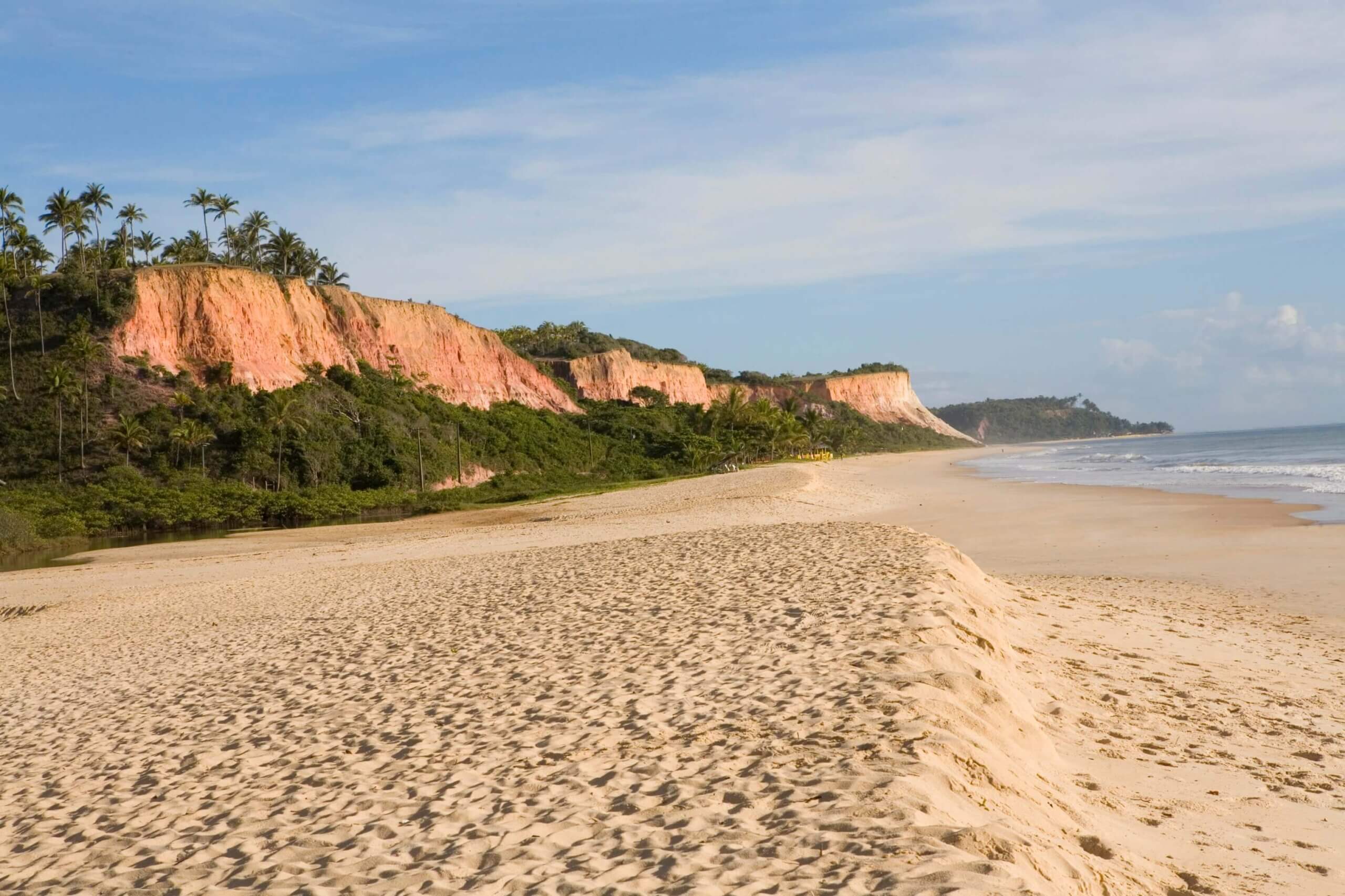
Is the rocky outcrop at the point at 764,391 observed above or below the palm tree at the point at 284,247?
below

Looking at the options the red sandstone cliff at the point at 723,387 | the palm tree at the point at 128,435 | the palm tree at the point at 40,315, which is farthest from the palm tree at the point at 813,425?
the palm tree at the point at 40,315

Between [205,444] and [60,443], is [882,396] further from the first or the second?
[60,443]

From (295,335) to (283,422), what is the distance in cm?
1143

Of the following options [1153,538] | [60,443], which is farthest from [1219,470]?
[60,443]

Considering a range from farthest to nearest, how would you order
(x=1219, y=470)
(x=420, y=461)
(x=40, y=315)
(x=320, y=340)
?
(x=320, y=340) → (x=420, y=461) → (x=40, y=315) → (x=1219, y=470)

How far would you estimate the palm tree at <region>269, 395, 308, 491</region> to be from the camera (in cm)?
5032

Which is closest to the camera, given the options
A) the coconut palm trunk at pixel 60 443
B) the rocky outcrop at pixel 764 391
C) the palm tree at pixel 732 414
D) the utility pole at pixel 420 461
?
the coconut palm trunk at pixel 60 443

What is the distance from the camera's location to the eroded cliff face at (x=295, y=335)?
54.1 meters

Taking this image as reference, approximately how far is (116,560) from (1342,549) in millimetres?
31208

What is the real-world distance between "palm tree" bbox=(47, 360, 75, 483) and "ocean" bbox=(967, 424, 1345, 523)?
1859 inches

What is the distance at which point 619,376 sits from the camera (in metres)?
93.8

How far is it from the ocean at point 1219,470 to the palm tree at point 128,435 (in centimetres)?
4395

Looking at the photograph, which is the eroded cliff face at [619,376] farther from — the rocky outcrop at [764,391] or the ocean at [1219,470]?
the ocean at [1219,470]

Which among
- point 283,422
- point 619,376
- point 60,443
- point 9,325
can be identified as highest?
point 9,325
